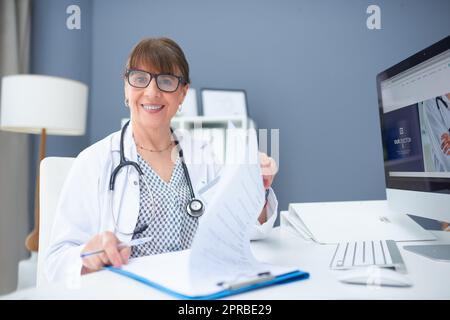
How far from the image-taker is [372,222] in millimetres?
733

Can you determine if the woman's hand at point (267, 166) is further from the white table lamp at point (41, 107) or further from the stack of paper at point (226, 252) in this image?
the white table lamp at point (41, 107)

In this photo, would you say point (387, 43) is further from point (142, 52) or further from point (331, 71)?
point (142, 52)

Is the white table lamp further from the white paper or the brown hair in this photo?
the white paper

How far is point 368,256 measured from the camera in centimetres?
45

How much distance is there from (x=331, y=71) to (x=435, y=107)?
1.84 ft

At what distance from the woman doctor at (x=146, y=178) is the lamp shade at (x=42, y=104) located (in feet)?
0.78

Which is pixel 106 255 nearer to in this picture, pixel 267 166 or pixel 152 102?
pixel 267 166

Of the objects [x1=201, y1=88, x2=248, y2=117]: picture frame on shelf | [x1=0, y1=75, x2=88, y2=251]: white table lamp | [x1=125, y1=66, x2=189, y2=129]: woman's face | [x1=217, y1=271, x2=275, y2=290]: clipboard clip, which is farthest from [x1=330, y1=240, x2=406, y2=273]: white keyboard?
[x1=201, y1=88, x2=248, y2=117]: picture frame on shelf

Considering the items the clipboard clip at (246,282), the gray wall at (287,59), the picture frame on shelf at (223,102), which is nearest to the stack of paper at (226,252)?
the clipboard clip at (246,282)

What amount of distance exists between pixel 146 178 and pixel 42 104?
49 centimetres

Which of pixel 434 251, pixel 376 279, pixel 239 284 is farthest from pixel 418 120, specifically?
pixel 239 284

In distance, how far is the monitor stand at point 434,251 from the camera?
0.50m

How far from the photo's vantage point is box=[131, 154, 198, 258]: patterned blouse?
26.4 inches
